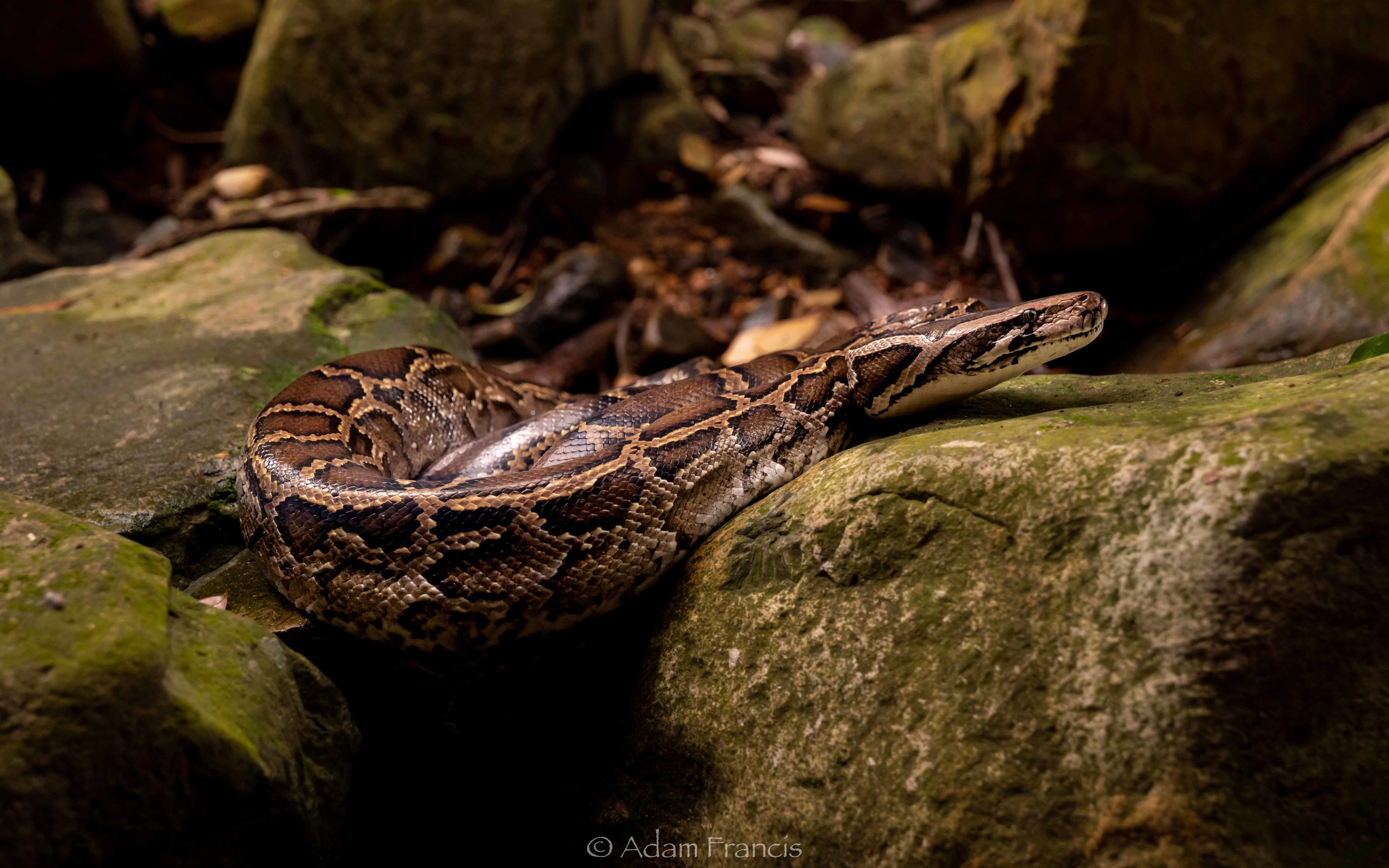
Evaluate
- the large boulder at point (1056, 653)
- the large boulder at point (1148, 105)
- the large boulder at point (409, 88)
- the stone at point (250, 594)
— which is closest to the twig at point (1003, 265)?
the large boulder at point (1148, 105)

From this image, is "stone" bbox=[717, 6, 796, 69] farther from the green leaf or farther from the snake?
the green leaf

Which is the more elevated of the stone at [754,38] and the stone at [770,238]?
the stone at [754,38]

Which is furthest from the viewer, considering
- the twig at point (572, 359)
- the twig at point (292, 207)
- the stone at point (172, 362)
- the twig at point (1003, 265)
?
the twig at point (292, 207)

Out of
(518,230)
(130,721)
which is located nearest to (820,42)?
(518,230)

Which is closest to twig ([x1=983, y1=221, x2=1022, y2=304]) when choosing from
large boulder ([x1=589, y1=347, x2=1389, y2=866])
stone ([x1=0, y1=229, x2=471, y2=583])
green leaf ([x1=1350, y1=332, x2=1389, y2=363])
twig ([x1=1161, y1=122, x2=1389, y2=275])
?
twig ([x1=1161, y1=122, x2=1389, y2=275])

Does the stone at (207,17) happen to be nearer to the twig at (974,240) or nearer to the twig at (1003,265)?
the twig at (974,240)
